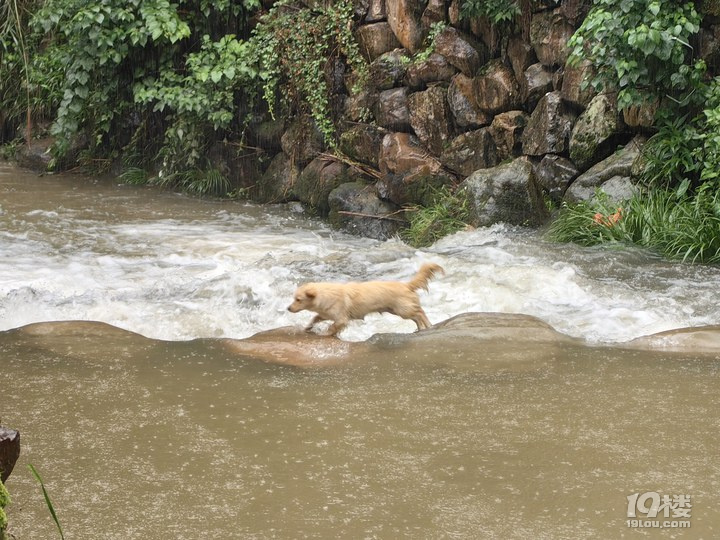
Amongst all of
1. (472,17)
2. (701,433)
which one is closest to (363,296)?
(701,433)

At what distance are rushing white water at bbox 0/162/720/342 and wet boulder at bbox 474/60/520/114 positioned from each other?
1.83m

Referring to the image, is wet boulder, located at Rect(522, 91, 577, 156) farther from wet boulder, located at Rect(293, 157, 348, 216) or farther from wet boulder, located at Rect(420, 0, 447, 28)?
wet boulder, located at Rect(293, 157, 348, 216)

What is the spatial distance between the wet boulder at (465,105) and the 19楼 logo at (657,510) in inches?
320

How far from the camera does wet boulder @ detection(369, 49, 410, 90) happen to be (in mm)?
11992

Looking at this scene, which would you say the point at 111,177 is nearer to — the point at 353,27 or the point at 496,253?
the point at 353,27

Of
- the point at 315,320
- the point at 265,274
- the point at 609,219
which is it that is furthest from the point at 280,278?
the point at 609,219

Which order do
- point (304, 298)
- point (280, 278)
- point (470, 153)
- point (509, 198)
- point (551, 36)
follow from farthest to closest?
point (470, 153) → point (551, 36) → point (509, 198) → point (280, 278) → point (304, 298)

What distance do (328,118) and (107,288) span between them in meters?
5.48

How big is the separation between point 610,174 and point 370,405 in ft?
20.5

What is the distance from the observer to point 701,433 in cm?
442

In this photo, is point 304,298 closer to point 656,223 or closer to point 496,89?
point 656,223

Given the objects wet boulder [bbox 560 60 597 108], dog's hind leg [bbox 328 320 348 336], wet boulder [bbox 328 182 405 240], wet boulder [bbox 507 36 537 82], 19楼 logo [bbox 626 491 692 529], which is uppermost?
wet boulder [bbox 507 36 537 82]

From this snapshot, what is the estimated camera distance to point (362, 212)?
1191 centimetres

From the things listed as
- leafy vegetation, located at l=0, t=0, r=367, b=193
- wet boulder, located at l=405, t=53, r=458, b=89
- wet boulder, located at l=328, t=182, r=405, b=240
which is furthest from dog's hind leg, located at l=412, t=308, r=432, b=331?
leafy vegetation, located at l=0, t=0, r=367, b=193
